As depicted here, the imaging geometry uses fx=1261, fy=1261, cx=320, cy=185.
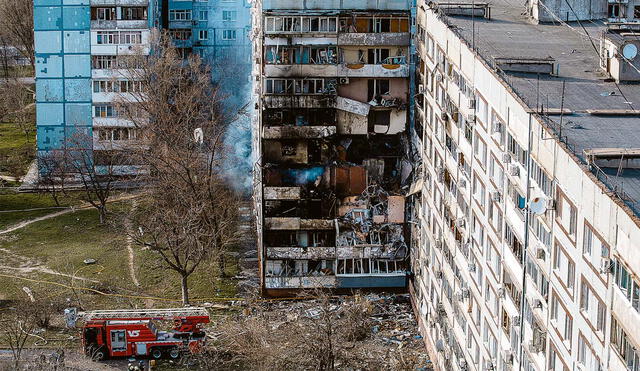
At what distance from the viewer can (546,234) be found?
30250mm

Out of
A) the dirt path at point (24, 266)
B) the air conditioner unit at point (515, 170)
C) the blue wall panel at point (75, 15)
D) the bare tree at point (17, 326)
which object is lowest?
the bare tree at point (17, 326)

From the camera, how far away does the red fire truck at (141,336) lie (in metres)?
46.8

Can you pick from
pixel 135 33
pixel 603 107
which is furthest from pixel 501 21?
pixel 135 33

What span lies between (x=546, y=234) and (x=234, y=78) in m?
49.4

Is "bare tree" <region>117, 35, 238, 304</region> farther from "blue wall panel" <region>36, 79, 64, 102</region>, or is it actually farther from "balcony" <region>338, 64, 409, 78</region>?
"balcony" <region>338, 64, 409, 78</region>

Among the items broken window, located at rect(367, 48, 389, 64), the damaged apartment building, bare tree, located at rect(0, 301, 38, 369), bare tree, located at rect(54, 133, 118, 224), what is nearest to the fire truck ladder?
bare tree, located at rect(0, 301, 38, 369)

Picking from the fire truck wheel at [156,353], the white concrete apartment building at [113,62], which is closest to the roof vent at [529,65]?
the fire truck wheel at [156,353]

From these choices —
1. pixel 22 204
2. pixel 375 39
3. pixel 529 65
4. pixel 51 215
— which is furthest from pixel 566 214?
pixel 22 204

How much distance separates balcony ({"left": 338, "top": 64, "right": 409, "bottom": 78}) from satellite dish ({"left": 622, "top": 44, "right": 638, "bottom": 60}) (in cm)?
1665

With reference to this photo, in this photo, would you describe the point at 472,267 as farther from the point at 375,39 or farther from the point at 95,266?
the point at 95,266

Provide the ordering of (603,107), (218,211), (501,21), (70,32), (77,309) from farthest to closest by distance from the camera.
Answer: (70,32) < (218,211) < (77,309) < (501,21) < (603,107)

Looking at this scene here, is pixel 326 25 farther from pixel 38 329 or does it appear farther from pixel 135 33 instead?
pixel 135 33

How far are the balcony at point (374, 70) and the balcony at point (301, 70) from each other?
426mm

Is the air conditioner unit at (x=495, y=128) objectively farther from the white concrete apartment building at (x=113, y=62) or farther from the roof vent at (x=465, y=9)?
the white concrete apartment building at (x=113, y=62)
